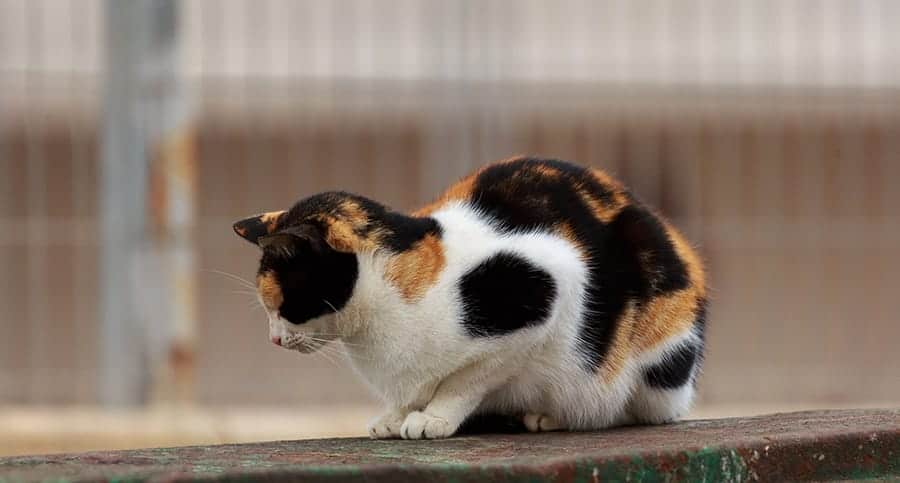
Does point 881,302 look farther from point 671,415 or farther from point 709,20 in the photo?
point 671,415

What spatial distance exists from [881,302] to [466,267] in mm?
3850

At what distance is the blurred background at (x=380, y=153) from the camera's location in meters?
4.90

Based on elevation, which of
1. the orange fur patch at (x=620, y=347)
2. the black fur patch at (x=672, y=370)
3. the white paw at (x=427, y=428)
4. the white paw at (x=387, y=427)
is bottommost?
the white paw at (x=387, y=427)

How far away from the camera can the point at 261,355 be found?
5.33 metres

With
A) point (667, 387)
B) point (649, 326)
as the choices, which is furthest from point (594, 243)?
point (667, 387)

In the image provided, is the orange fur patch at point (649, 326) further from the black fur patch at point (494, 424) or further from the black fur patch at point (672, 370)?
the black fur patch at point (494, 424)

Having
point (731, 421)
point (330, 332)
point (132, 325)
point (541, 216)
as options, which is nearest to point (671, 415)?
point (731, 421)

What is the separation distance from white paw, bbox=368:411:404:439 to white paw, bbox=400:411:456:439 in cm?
7

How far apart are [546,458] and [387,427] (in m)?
0.57

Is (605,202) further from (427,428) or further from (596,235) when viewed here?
(427,428)

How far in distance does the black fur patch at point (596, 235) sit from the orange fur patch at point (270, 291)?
39 centimetres

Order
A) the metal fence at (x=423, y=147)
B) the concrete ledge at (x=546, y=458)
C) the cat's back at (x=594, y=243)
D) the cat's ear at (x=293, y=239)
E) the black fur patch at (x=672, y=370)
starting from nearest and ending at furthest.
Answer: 1. the concrete ledge at (x=546, y=458)
2. the cat's ear at (x=293, y=239)
3. the cat's back at (x=594, y=243)
4. the black fur patch at (x=672, y=370)
5. the metal fence at (x=423, y=147)

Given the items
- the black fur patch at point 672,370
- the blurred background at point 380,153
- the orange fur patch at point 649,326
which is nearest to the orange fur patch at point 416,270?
the orange fur patch at point 649,326

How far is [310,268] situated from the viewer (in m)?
2.26
